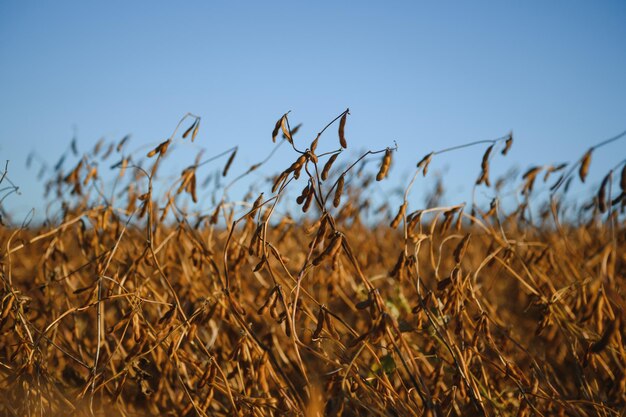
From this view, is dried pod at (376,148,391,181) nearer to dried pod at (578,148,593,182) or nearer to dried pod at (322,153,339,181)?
dried pod at (322,153,339,181)

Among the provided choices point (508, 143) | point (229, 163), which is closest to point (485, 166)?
point (508, 143)

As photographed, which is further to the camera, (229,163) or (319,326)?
(229,163)

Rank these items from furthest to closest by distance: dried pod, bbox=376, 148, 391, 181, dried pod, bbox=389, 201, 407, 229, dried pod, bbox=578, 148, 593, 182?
1. dried pod, bbox=389, 201, 407, 229
2. dried pod, bbox=376, 148, 391, 181
3. dried pod, bbox=578, 148, 593, 182

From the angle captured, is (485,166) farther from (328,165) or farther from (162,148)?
(162,148)

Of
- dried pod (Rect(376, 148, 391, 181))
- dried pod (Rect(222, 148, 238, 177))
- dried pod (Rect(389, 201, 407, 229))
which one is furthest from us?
dried pod (Rect(222, 148, 238, 177))

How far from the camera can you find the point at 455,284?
155 centimetres

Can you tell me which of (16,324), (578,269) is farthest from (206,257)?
(578,269)

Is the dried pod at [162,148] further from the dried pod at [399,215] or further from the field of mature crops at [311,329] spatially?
the dried pod at [399,215]

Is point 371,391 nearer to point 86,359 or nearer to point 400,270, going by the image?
point 400,270

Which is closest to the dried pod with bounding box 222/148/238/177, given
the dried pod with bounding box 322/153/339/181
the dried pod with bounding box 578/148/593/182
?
the dried pod with bounding box 322/153/339/181

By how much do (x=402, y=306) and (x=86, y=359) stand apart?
4.79 ft

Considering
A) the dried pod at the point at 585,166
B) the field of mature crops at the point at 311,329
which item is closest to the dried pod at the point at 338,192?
the field of mature crops at the point at 311,329

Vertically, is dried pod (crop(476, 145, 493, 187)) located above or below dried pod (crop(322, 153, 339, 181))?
below

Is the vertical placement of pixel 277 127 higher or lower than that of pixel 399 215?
higher
